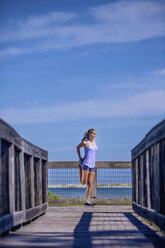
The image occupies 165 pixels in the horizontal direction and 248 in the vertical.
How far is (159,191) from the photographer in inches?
227

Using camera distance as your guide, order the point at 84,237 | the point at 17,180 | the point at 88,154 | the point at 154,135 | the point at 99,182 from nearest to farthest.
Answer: the point at 84,237, the point at 154,135, the point at 17,180, the point at 88,154, the point at 99,182

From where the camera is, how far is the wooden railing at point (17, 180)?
5547mm

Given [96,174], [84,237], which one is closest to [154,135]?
[84,237]

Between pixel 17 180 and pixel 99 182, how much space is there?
6861 millimetres

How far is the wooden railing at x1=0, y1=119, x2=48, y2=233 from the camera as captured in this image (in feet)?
18.2

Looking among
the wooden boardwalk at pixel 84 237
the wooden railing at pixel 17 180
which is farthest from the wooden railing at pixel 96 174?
the wooden boardwalk at pixel 84 237

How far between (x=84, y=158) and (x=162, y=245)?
6.19m

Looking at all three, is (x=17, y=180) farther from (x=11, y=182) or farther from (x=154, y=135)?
(x=154, y=135)

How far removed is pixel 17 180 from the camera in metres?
6.59

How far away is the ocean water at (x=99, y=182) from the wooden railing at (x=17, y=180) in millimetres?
3770

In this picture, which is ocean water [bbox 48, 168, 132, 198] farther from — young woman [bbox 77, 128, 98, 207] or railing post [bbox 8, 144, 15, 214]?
railing post [bbox 8, 144, 15, 214]

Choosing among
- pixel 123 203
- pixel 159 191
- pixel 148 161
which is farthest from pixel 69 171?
pixel 159 191

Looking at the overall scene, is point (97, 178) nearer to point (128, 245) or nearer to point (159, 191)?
point (159, 191)

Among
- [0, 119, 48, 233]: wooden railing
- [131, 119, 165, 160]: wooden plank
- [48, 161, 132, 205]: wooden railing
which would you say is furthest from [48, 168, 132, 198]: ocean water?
[131, 119, 165, 160]: wooden plank
